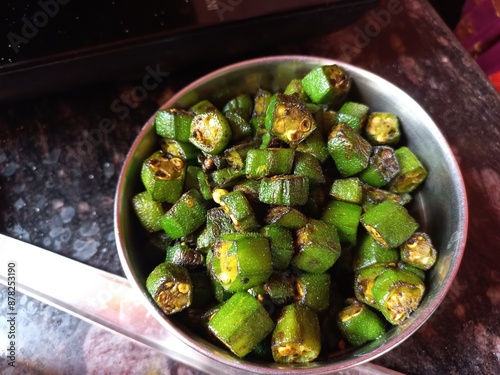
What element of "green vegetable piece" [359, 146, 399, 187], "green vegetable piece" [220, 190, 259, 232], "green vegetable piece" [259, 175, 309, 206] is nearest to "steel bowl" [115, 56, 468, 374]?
"green vegetable piece" [359, 146, 399, 187]

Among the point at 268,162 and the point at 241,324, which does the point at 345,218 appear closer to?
the point at 268,162

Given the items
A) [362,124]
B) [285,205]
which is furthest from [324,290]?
[362,124]

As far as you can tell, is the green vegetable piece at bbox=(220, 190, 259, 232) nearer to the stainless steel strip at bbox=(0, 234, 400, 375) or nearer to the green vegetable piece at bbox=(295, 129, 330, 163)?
the green vegetable piece at bbox=(295, 129, 330, 163)

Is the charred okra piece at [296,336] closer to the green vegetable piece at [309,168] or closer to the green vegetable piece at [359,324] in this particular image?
the green vegetable piece at [359,324]

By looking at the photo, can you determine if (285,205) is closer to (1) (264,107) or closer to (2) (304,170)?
(2) (304,170)

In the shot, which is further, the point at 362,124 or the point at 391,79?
the point at 391,79

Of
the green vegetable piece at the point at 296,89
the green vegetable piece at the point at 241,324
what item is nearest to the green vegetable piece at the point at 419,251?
the green vegetable piece at the point at 241,324

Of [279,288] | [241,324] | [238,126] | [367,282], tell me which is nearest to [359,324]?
[367,282]
